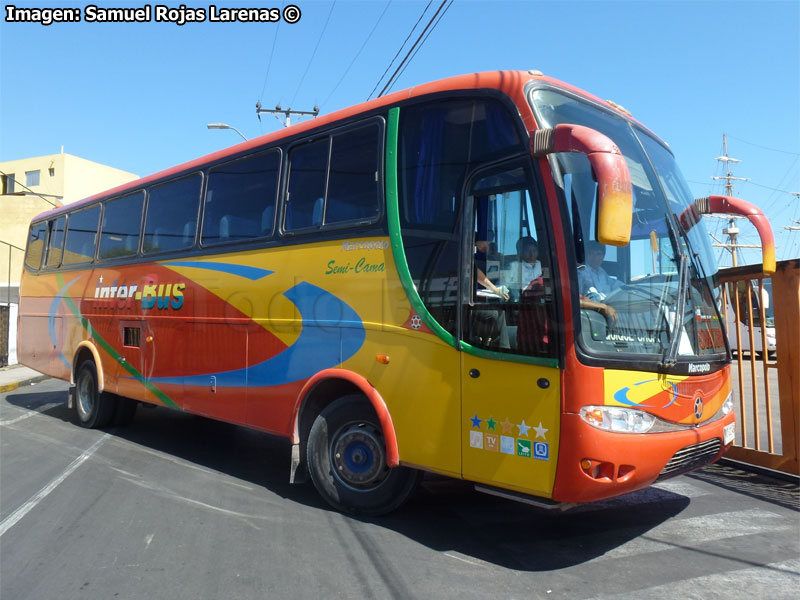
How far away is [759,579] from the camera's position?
4.07 m

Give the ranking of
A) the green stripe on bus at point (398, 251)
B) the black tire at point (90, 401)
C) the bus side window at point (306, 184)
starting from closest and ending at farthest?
the green stripe on bus at point (398, 251) < the bus side window at point (306, 184) < the black tire at point (90, 401)

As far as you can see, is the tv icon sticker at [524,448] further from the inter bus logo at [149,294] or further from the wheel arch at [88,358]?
the wheel arch at [88,358]

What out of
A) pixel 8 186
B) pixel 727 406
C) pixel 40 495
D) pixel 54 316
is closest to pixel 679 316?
pixel 727 406

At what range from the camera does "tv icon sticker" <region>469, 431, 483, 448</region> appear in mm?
4488

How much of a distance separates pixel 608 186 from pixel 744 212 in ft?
8.12

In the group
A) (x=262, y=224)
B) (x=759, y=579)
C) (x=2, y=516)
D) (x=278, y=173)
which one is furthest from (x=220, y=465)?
(x=759, y=579)

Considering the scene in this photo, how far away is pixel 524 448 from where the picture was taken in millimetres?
4242

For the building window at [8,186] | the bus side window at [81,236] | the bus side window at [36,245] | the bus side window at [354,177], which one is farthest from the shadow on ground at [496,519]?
the building window at [8,186]

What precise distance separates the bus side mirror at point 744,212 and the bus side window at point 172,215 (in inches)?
216

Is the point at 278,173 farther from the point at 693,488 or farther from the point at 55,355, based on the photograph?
the point at 55,355

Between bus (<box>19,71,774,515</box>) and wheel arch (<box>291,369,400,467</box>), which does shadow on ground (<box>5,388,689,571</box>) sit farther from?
wheel arch (<box>291,369,400,467</box>)

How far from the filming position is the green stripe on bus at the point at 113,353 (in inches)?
324

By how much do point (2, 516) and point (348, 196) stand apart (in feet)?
13.5

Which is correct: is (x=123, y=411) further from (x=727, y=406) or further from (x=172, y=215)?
(x=727, y=406)
